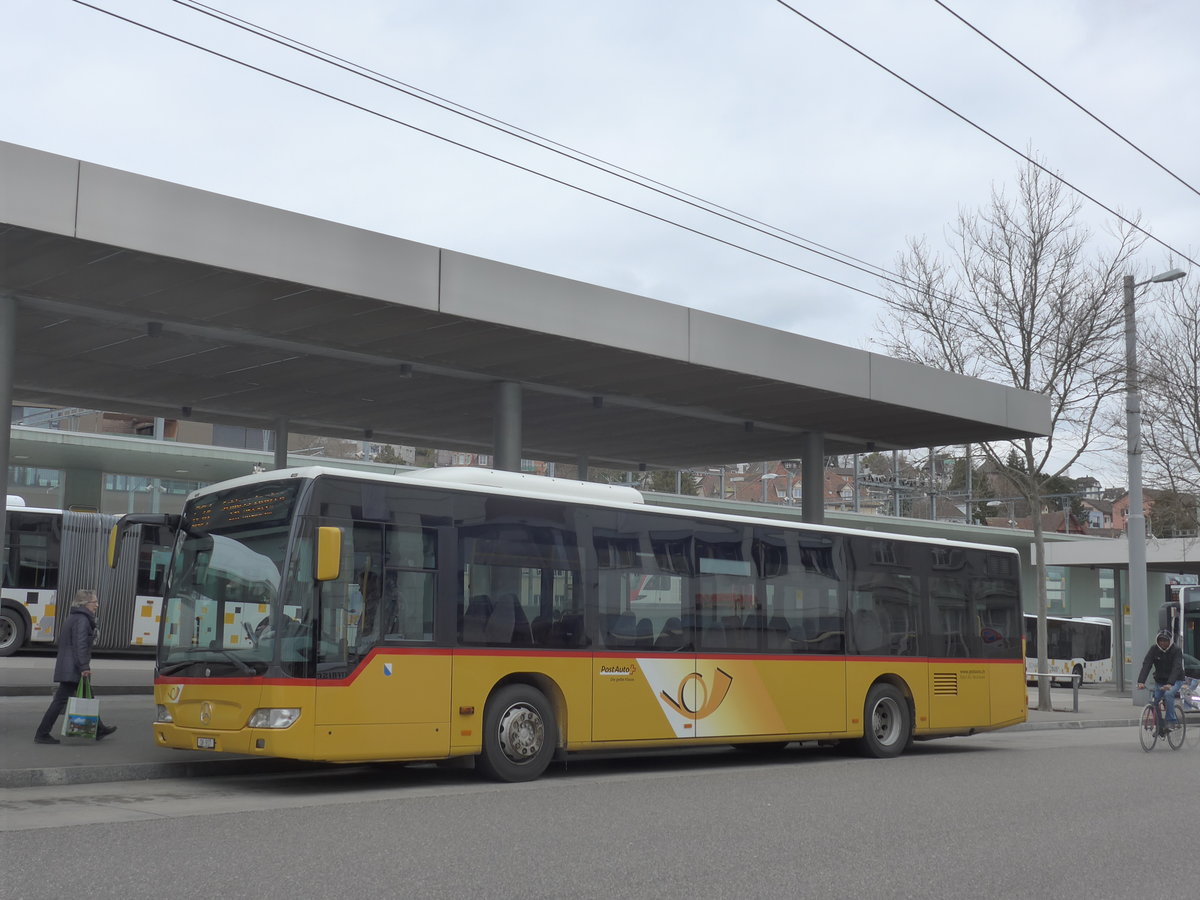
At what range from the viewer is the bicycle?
18.8m

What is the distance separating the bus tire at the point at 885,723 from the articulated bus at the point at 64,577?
751 inches

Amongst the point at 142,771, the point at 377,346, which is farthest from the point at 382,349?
the point at 142,771

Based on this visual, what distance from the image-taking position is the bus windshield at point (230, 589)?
38.4 ft

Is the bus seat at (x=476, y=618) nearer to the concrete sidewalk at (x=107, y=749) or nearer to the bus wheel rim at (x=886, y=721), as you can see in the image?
the concrete sidewalk at (x=107, y=749)

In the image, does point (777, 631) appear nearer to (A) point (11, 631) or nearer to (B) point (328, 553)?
(B) point (328, 553)

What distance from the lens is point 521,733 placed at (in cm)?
1316

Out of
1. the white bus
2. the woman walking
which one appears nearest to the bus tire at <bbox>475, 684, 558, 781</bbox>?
the woman walking

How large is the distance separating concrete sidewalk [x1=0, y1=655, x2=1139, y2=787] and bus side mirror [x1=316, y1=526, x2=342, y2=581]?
2.90 m

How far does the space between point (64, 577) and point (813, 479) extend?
17671mm

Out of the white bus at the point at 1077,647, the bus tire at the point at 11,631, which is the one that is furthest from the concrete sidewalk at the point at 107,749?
the white bus at the point at 1077,647

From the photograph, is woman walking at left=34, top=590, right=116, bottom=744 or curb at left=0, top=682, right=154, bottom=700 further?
Result: curb at left=0, top=682, right=154, bottom=700

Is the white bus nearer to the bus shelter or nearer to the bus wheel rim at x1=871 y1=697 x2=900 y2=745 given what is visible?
the bus shelter

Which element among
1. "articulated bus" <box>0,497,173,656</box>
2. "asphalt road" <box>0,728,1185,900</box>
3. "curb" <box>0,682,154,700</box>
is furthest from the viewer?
"articulated bus" <box>0,497,173,656</box>

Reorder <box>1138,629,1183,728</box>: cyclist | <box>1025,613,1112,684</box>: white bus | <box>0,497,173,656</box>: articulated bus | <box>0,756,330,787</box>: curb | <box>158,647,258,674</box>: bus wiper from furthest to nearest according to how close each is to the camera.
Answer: <box>1025,613,1112,684</box>: white bus, <box>0,497,173,656</box>: articulated bus, <box>1138,629,1183,728</box>: cyclist, <box>158,647,258,674</box>: bus wiper, <box>0,756,330,787</box>: curb
